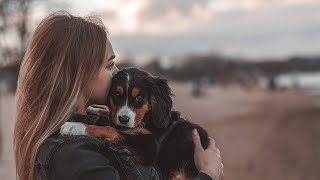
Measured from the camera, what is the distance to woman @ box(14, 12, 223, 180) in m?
2.58

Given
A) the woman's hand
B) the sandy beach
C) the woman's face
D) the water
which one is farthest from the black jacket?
the water

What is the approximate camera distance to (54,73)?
271 centimetres

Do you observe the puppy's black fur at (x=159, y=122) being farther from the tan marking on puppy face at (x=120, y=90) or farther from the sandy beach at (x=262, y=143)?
the sandy beach at (x=262, y=143)

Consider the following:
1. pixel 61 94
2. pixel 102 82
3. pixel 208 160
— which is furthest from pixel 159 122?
pixel 61 94

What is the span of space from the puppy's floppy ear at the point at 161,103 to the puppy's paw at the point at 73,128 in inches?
19.6

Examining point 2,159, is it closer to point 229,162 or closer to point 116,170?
point 229,162

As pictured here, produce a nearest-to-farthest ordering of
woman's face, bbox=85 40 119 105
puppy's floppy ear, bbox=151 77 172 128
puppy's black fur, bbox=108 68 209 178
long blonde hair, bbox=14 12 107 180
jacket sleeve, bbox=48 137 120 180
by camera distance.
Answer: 1. jacket sleeve, bbox=48 137 120 180
2. long blonde hair, bbox=14 12 107 180
3. woman's face, bbox=85 40 119 105
4. puppy's black fur, bbox=108 68 209 178
5. puppy's floppy ear, bbox=151 77 172 128

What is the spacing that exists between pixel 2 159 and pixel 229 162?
8.24 meters

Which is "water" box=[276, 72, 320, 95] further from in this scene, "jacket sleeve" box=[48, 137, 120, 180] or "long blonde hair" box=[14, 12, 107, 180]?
"jacket sleeve" box=[48, 137, 120, 180]

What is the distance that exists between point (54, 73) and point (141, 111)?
726 mm

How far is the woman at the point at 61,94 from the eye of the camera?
8.45 feet

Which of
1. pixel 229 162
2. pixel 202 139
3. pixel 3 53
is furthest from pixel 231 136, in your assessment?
pixel 202 139

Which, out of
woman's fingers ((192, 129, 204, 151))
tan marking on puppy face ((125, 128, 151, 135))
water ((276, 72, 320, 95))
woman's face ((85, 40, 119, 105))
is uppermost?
woman's face ((85, 40, 119, 105))

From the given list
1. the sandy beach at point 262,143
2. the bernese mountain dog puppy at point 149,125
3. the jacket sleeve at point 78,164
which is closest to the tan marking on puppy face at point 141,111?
the bernese mountain dog puppy at point 149,125
